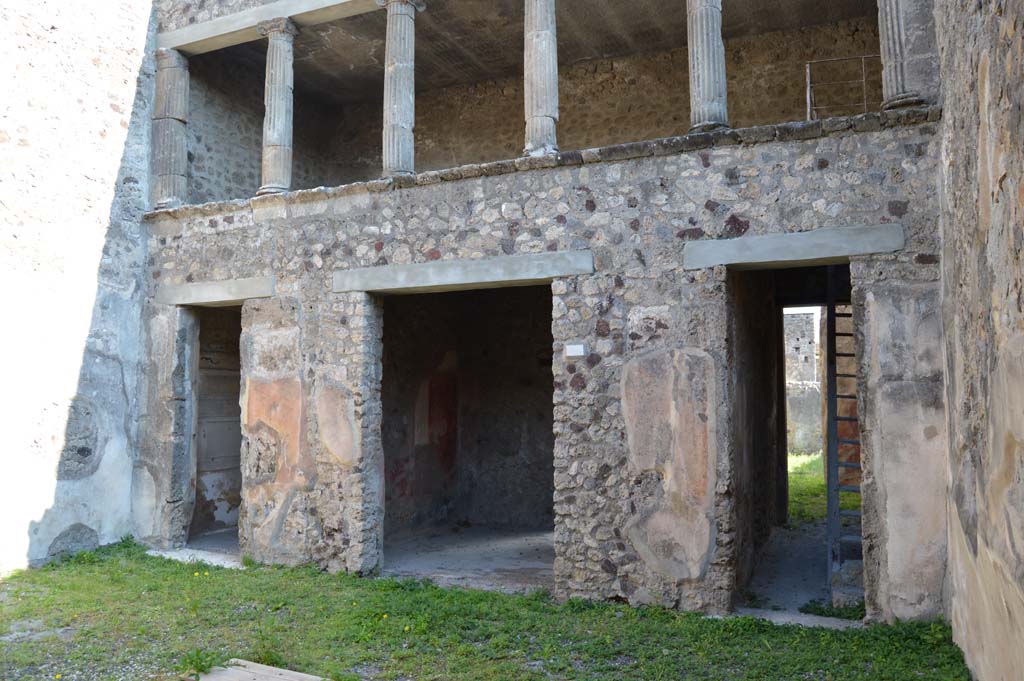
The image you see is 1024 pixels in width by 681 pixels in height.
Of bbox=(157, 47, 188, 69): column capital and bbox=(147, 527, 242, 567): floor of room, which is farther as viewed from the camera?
bbox=(157, 47, 188, 69): column capital

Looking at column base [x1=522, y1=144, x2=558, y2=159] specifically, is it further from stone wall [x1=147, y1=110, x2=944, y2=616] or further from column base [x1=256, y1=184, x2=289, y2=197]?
column base [x1=256, y1=184, x2=289, y2=197]

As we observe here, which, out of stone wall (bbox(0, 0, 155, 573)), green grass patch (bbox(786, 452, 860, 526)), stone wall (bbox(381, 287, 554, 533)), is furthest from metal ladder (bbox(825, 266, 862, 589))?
stone wall (bbox(0, 0, 155, 573))

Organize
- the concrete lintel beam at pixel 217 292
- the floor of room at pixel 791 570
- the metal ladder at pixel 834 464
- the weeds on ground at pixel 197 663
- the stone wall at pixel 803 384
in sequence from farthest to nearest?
the stone wall at pixel 803 384 → the concrete lintel beam at pixel 217 292 → the metal ladder at pixel 834 464 → the floor of room at pixel 791 570 → the weeds on ground at pixel 197 663

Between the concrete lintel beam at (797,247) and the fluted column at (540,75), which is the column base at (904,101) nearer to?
the concrete lintel beam at (797,247)


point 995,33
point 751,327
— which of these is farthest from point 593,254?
point 995,33

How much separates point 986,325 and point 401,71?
533 centimetres

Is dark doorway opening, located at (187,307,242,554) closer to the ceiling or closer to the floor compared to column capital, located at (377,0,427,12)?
closer to the floor

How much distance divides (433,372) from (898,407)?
5.47m

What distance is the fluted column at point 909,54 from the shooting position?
16.8 feet

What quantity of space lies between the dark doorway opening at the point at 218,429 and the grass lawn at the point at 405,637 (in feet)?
7.57

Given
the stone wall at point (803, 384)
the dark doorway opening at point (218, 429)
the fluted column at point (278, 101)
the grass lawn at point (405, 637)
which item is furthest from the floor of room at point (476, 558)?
Answer: the stone wall at point (803, 384)

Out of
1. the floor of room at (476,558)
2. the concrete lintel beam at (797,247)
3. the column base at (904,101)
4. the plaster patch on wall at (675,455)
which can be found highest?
the column base at (904,101)

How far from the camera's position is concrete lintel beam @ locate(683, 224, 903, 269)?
16.5 feet

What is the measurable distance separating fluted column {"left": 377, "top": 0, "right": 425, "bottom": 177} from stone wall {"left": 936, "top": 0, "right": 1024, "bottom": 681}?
4.17 m
